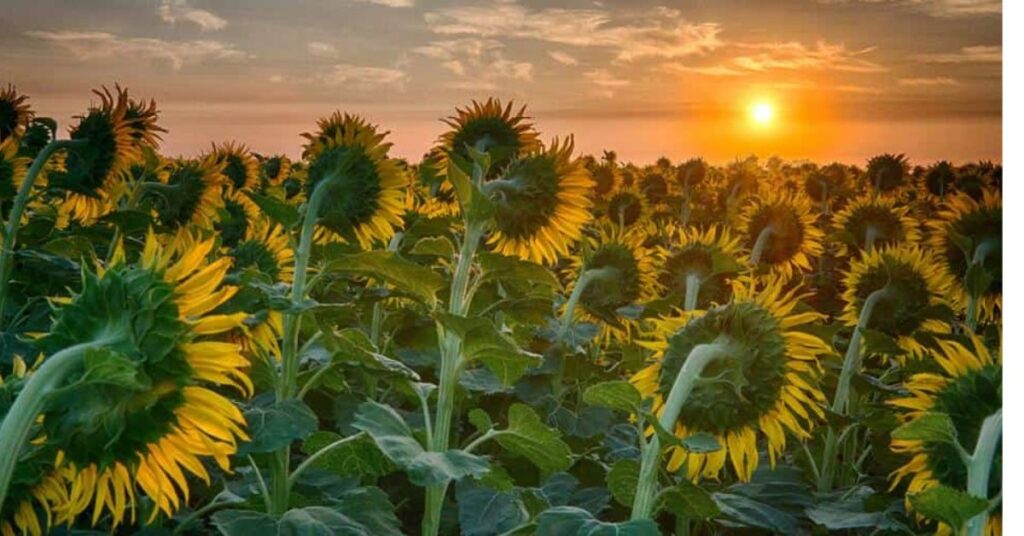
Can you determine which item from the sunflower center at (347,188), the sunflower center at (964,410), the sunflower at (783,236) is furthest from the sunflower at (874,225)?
the sunflower center at (964,410)

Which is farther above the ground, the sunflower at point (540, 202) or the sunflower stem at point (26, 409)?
the sunflower at point (540, 202)

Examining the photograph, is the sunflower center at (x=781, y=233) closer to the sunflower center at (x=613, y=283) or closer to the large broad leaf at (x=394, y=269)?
the sunflower center at (x=613, y=283)

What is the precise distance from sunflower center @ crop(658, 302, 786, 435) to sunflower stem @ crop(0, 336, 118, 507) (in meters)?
0.67

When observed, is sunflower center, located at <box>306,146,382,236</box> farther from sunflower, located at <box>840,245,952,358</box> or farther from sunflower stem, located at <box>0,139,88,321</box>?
sunflower, located at <box>840,245,952,358</box>

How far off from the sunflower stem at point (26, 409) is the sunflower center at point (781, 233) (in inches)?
88.4

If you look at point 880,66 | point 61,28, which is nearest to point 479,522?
point 880,66

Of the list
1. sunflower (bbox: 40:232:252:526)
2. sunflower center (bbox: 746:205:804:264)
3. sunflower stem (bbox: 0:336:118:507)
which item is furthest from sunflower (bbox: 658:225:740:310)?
sunflower stem (bbox: 0:336:118:507)

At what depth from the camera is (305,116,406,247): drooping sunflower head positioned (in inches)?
60.2

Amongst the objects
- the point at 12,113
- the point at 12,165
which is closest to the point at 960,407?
the point at 12,165

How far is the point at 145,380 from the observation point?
782 mm

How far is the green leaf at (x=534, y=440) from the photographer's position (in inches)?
48.7

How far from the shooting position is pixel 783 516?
141 centimetres

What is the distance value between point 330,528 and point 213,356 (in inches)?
15.6

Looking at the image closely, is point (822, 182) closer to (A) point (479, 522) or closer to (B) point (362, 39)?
(B) point (362, 39)
